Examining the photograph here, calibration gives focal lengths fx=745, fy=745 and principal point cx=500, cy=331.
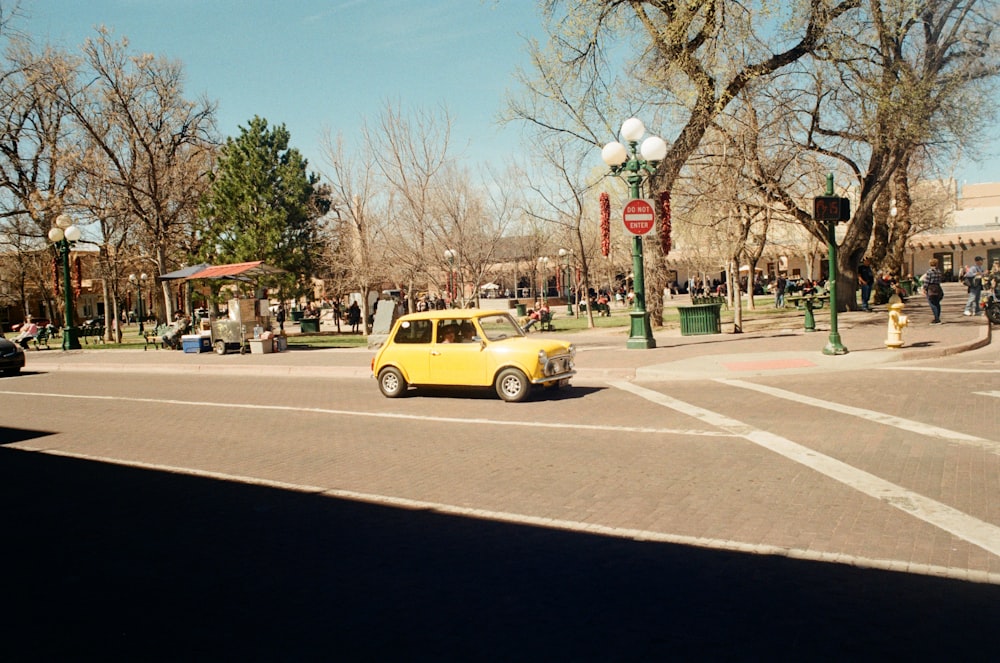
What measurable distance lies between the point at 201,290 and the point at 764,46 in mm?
35727

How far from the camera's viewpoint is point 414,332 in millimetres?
12781

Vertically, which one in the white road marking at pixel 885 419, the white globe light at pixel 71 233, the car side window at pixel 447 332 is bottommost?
the white road marking at pixel 885 419

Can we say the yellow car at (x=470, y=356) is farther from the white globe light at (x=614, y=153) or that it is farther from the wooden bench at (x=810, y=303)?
the wooden bench at (x=810, y=303)

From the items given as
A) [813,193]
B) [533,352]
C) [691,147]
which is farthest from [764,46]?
[533,352]

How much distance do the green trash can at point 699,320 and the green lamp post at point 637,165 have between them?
3.14 metres

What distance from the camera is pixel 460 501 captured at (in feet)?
21.2

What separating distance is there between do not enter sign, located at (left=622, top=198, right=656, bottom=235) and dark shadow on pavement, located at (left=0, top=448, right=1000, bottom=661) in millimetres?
12105

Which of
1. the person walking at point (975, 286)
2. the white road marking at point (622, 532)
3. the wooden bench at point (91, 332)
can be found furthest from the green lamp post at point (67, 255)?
→ the person walking at point (975, 286)

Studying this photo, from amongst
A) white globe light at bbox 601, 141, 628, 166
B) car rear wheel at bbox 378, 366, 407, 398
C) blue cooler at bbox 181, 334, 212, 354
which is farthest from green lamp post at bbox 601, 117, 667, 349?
blue cooler at bbox 181, 334, 212, 354

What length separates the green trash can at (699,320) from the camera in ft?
68.4

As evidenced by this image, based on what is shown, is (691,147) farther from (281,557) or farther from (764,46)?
(281,557)

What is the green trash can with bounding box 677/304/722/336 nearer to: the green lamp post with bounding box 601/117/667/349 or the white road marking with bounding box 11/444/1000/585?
the green lamp post with bounding box 601/117/667/349

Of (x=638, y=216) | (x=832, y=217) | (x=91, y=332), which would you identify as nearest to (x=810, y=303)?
(x=832, y=217)

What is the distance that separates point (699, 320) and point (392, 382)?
35.7ft
